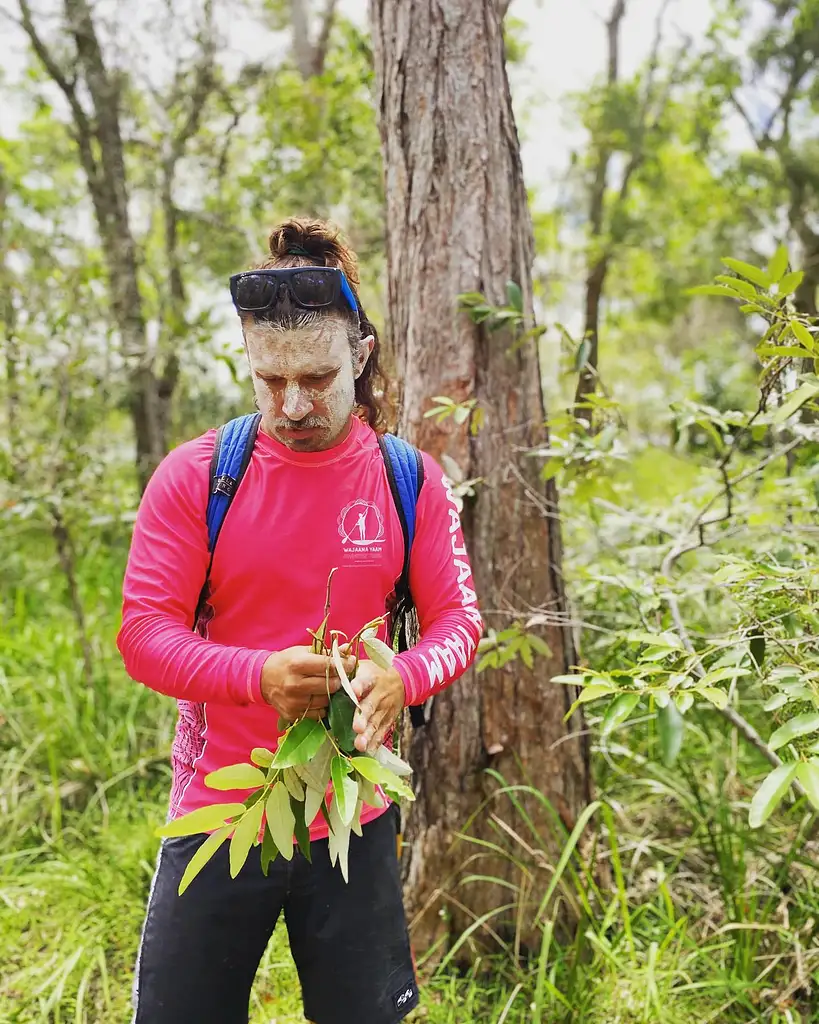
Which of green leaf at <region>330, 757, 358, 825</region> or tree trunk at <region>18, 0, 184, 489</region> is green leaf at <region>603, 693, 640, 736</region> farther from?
tree trunk at <region>18, 0, 184, 489</region>

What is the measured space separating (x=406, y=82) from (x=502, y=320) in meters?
0.79

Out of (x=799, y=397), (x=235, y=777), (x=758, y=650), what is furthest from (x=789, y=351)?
(x=235, y=777)

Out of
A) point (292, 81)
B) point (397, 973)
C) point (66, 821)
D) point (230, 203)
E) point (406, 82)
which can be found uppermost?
point (292, 81)

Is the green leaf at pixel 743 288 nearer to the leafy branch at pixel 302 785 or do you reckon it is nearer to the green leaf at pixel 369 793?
the leafy branch at pixel 302 785

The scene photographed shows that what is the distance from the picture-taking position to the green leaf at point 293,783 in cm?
114

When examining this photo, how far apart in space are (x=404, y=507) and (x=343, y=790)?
654mm

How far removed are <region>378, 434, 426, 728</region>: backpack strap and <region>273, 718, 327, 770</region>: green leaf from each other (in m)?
0.48

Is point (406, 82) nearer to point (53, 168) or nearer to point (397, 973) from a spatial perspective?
point (397, 973)

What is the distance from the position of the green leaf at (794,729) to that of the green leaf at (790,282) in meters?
0.90

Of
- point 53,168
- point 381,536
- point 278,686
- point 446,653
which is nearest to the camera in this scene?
point 278,686

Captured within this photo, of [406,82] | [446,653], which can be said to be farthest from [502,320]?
[446,653]

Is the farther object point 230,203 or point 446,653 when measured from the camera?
point 230,203

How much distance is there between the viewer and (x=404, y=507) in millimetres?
1586

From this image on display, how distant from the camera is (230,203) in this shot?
6.16 metres
